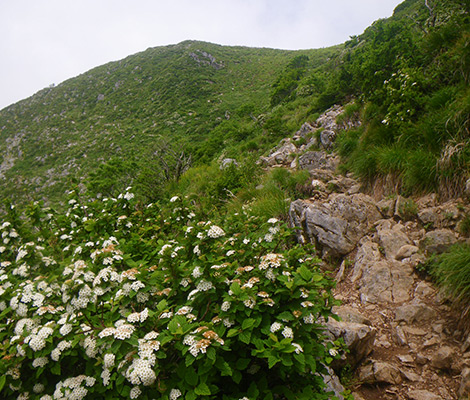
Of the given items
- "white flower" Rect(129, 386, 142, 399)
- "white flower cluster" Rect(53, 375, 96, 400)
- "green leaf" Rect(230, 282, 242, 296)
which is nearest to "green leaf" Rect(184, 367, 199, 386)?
"white flower" Rect(129, 386, 142, 399)

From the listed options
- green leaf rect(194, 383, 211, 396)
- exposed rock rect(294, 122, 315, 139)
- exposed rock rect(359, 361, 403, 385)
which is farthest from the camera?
exposed rock rect(294, 122, 315, 139)

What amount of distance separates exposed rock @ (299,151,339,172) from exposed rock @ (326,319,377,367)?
4.43m

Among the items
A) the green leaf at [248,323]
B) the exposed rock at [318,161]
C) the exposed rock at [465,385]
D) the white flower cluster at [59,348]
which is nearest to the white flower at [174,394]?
the green leaf at [248,323]

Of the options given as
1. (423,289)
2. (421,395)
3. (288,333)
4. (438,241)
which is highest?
(288,333)

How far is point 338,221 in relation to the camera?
4.78 meters

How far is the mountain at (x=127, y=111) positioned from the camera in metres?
31.8

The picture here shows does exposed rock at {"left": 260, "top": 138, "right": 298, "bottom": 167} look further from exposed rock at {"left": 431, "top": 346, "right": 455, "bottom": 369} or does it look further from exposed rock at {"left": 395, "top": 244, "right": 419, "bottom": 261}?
exposed rock at {"left": 431, "top": 346, "right": 455, "bottom": 369}

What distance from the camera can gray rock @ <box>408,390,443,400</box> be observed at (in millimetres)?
2561

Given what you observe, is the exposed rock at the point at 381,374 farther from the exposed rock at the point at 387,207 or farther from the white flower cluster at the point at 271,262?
the exposed rock at the point at 387,207

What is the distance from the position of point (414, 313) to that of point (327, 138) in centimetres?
585

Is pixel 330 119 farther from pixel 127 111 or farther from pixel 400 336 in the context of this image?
pixel 127 111

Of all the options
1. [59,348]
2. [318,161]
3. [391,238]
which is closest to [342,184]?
[318,161]

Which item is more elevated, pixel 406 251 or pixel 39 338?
pixel 39 338

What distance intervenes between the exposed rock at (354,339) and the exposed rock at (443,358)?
24.7 inches
